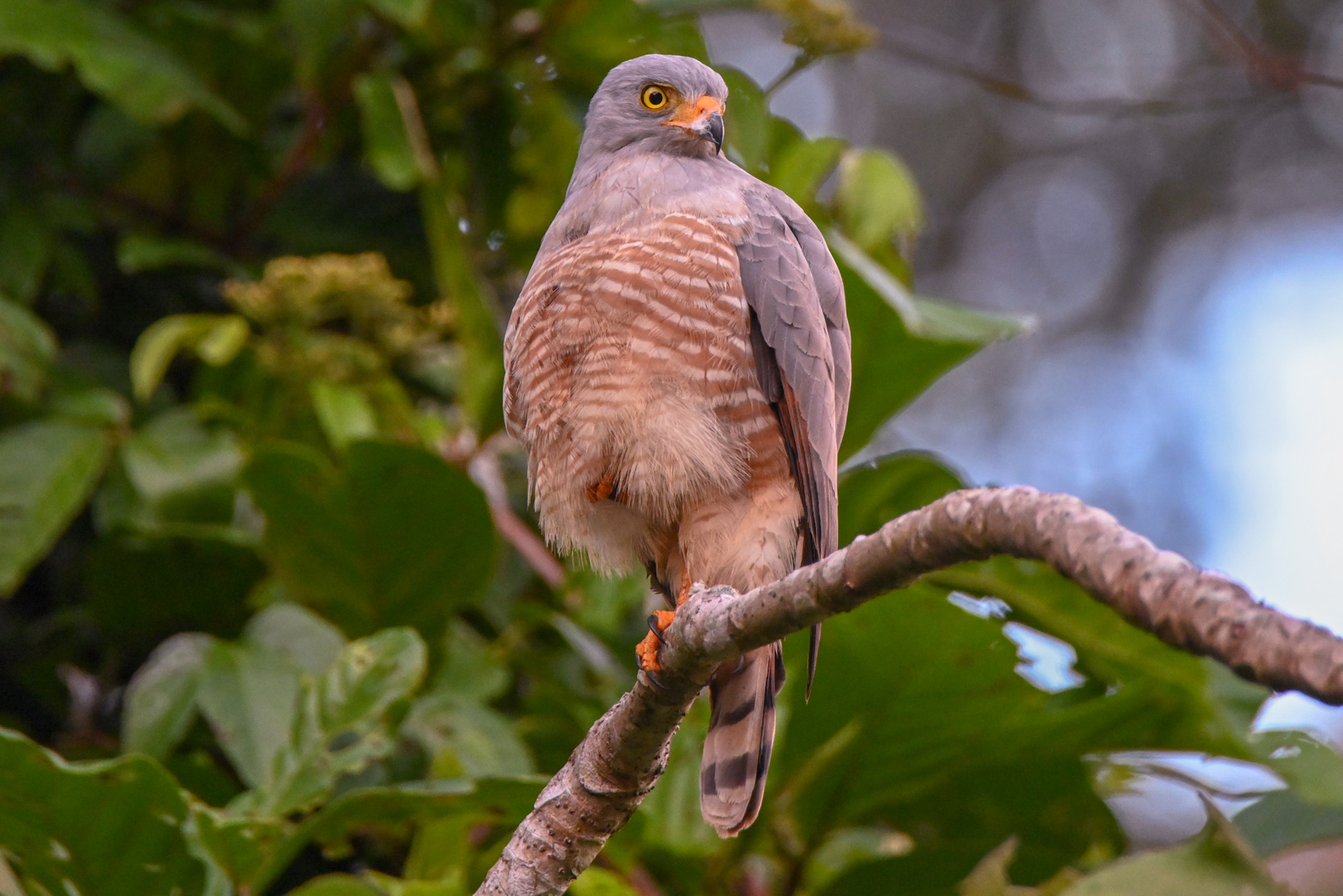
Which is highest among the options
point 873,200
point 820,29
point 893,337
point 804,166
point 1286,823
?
point 820,29

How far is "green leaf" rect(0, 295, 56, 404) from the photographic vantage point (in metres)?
3.40

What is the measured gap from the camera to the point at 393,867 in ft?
11.5

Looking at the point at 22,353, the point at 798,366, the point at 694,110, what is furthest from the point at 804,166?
the point at 22,353

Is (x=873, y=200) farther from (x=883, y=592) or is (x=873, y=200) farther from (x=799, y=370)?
(x=883, y=592)

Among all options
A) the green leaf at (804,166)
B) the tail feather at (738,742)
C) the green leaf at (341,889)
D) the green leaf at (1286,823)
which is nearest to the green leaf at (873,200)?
the green leaf at (804,166)

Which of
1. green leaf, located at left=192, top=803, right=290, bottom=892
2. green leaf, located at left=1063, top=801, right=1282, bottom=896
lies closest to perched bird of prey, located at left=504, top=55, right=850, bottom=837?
green leaf, located at left=1063, top=801, right=1282, bottom=896

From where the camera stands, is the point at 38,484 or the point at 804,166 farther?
the point at 804,166

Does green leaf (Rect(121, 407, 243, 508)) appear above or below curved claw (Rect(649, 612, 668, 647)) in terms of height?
below

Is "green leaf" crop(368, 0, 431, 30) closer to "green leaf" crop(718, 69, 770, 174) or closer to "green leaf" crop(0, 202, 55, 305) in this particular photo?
"green leaf" crop(718, 69, 770, 174)

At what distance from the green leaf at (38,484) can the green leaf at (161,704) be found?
420 mm

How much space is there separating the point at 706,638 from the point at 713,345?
2.76 ft

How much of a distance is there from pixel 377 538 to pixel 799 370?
52.2 inches

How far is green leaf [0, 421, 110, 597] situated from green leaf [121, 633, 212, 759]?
42 centimetres

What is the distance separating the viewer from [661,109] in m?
3.30
